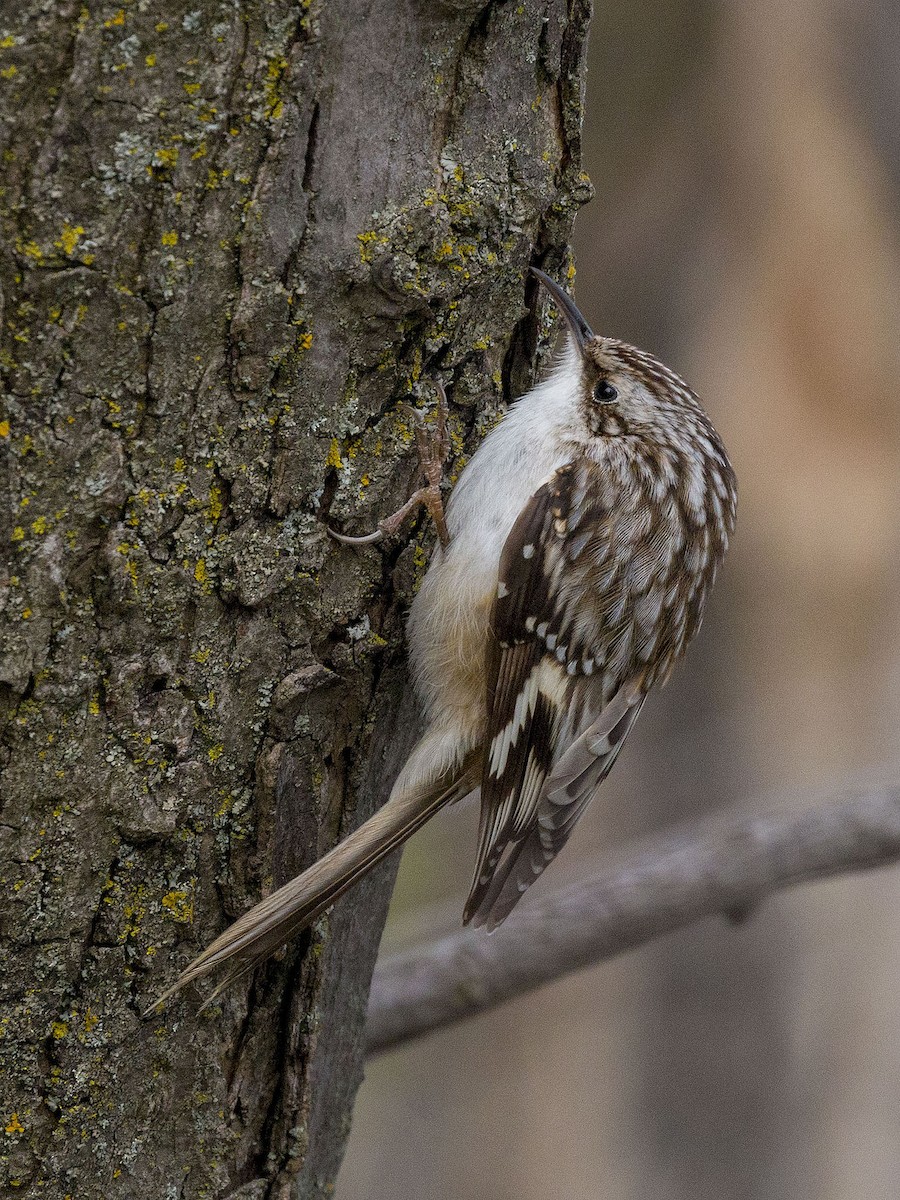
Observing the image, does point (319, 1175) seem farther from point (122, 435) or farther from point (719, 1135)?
point (719, 1135)

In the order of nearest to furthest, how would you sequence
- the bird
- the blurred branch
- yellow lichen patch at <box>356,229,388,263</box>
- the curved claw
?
yellow lichen patch at <box>356,229,388,263</box>
the curved claw
the bird
the blurred branch

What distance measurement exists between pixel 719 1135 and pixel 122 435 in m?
3.90

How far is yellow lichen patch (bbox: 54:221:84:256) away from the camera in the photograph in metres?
1.35

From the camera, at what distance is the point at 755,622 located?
4.11m

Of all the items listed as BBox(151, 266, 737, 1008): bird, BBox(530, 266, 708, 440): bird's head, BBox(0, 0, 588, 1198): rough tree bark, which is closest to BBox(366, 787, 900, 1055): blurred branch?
BBox(151, 266, 737, 1008): bird

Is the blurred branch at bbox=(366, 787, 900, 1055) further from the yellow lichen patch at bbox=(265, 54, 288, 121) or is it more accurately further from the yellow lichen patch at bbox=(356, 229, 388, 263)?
the yellow lichen patch at bbox=(265, 54, 288, 121)

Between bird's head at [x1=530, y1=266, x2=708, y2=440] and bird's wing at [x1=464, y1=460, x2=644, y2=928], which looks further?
bird's head at [x1=530, y1=266, x2=708, y2=440]

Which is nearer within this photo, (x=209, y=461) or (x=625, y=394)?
(x=209, y=461)

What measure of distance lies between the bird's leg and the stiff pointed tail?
43cm

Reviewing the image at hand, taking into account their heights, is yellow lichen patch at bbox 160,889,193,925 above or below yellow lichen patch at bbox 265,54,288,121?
below

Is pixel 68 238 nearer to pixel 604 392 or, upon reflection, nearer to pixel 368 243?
pixel 368 243

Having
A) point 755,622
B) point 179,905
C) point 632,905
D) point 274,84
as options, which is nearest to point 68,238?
point 274,84

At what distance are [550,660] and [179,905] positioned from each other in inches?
32.5

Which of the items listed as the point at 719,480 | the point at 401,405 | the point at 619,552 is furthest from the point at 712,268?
the point at 401,405
